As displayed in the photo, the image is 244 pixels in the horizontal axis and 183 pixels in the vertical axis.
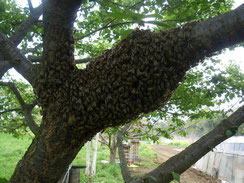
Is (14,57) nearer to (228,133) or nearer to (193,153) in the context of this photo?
(193,153)

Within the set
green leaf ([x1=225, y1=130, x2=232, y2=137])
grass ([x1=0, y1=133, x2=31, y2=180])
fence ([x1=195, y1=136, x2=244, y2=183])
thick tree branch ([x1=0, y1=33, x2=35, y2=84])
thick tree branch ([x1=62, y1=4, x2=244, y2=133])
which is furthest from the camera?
fence ([x1=195, y1=136, x2=244, y2=183])

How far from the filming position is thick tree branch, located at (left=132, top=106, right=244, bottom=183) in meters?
1.77

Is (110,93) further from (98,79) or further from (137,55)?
(137,55)

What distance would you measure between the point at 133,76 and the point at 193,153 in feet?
3.64

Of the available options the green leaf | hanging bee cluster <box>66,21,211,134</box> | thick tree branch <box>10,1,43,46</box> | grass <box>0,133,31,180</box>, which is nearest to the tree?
hanging bee cluster <box>66,21,211,134</box>

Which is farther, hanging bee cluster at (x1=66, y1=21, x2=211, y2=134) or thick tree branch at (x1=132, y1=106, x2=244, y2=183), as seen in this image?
thick tree branch at (x1=132, y1=106, x2=244, y2=183)

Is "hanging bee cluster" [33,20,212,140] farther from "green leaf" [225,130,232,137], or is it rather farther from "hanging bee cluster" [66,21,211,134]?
"green leaf" [225,130,232,137]

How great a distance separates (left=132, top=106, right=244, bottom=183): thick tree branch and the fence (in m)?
10.3

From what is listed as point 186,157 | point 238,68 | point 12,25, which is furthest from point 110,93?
point 238,68

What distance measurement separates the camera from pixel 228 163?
13172mm

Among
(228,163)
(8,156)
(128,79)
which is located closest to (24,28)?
(128,79)

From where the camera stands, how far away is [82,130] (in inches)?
55.6

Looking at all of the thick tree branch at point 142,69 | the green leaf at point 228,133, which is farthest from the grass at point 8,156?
the green leaf at point 228,133

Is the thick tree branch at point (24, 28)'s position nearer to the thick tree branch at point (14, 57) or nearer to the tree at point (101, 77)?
the thick tree branch at point (14, 57)
